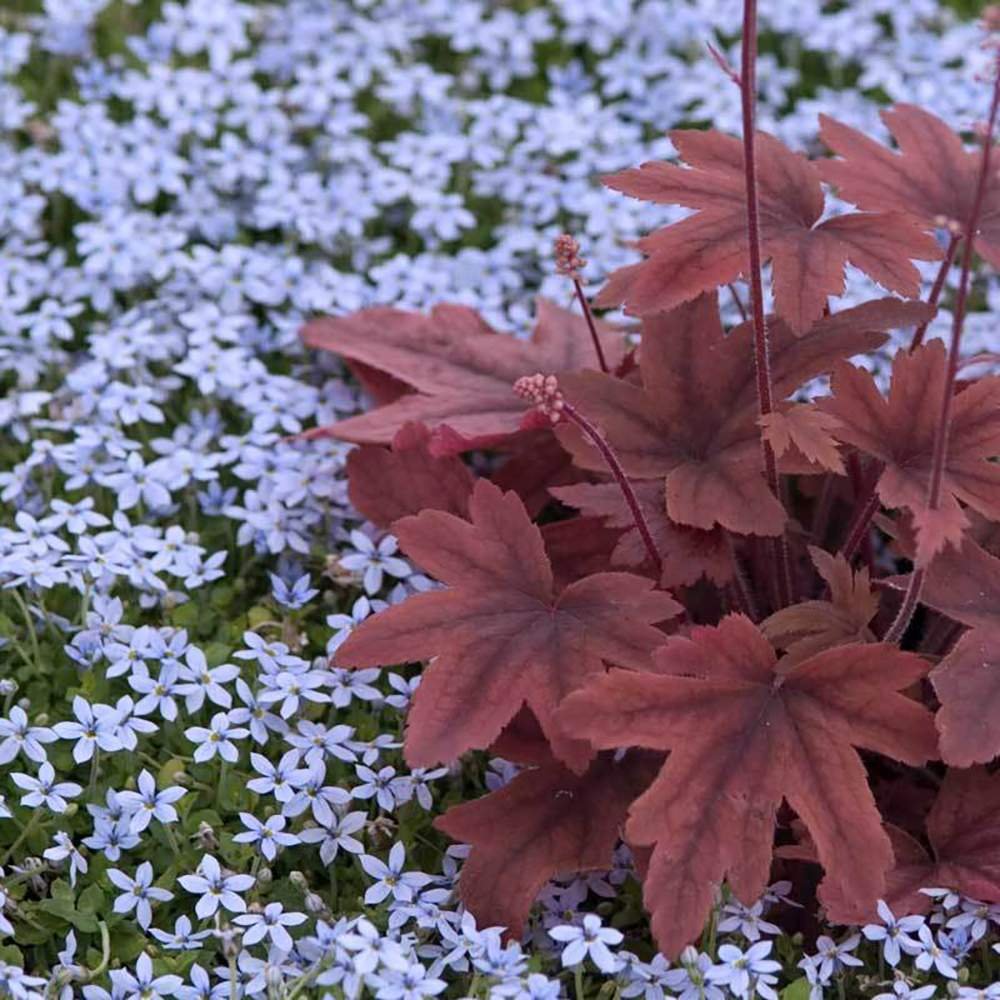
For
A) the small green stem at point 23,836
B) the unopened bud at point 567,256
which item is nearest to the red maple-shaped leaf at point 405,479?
the unopened bud at point 567,256

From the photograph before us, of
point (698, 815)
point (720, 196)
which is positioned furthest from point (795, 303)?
point (698, 815)

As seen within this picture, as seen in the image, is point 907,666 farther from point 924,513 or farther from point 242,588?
point 242,588

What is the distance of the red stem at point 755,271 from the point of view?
2.22 m

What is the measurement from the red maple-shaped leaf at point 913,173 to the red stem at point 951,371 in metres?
0.40

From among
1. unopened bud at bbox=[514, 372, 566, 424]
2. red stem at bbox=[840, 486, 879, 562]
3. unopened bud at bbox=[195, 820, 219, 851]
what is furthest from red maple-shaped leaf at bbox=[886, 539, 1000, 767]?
unopened bud at bbox=[195, 820, 219, 851]

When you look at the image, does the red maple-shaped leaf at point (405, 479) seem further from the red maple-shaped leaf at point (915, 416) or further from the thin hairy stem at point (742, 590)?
the red maple-shaped leaf at point (915, 416)

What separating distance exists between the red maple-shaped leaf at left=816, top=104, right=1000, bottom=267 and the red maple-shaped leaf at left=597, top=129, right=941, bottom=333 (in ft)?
0.49

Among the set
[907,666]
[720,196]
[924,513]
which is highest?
[720,196]

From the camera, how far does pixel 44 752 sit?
2.62 meters

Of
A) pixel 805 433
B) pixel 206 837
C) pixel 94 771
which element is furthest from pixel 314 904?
pixel 805 433

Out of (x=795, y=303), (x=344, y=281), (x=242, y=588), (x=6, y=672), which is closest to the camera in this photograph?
(x=795, y=303)

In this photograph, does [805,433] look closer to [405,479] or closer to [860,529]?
[860,529]

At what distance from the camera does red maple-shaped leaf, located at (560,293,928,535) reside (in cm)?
259

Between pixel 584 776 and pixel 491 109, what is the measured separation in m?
2.31
